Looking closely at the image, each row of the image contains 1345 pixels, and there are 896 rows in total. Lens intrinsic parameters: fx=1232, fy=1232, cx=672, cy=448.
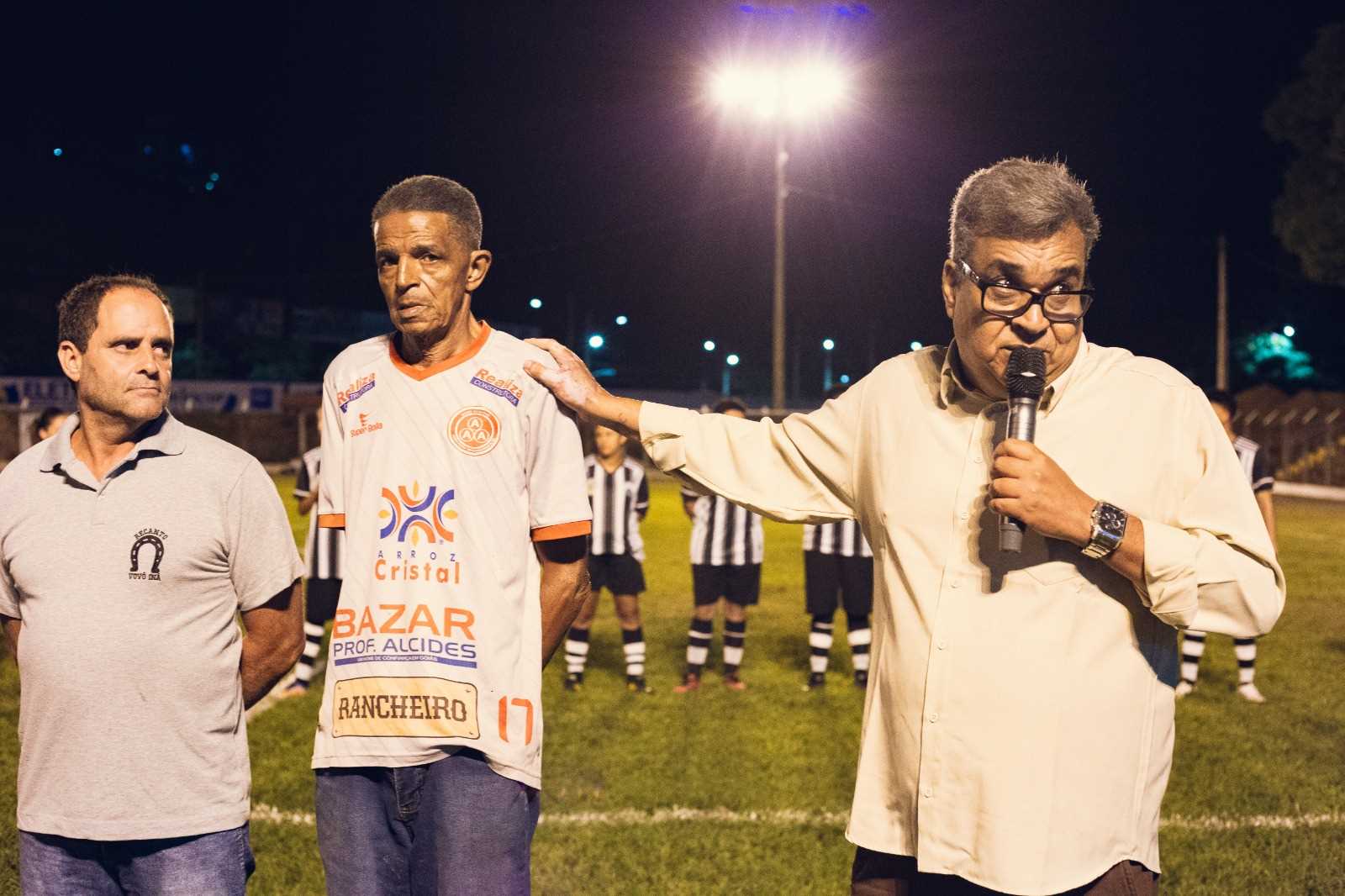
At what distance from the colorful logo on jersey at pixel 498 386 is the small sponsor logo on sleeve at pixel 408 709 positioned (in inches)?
27.8

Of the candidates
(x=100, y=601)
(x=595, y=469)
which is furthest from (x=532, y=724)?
(x=595, y=469)

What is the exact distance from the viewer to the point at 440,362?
310cm

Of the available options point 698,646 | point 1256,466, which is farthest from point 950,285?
point 1256,466

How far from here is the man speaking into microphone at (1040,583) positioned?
2498 millimetres

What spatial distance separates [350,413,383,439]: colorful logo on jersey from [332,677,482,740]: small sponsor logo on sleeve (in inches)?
24.0

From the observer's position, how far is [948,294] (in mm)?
2816

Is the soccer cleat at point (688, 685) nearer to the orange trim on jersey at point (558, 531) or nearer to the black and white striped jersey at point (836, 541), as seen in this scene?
the black and white striped jersey at point (836, 541)

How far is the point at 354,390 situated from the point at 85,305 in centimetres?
76

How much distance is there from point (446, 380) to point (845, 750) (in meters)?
5.92

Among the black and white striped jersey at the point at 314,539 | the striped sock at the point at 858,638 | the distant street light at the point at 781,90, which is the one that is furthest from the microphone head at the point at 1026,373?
the distant street light at the point at 781,90

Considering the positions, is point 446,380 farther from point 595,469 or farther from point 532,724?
point 595,469

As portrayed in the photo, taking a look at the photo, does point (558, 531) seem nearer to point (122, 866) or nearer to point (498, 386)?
point (498, 386)

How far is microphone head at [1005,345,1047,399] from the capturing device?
2.52 meters

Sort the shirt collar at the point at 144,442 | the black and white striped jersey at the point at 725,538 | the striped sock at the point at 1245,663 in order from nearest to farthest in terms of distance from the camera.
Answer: the shirt collar at the point at 144,442, the striped sock at the point at 1245,663, the black and white striped jersey at the point at 725,538
